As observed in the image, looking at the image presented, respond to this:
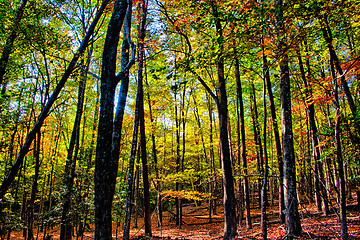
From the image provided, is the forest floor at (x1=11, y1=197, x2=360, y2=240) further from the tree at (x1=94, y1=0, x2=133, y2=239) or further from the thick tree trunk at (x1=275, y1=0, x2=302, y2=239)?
the tree at (x1=94, y1=0, x2=133, y2=239)

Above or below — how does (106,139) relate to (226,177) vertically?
above

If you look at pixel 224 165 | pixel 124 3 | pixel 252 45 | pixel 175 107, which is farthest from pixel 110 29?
pixel 175 107

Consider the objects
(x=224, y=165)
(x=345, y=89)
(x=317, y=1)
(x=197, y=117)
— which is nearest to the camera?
(x=317, y=1)

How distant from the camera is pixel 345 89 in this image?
6.16 m

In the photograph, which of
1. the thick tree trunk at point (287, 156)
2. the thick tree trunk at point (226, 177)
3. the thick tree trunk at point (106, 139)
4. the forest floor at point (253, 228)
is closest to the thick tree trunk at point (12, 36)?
the thick tree trunk at point (106, 139)

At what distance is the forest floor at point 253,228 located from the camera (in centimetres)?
588

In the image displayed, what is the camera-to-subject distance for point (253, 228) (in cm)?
971

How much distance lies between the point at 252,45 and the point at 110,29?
9.84 ft

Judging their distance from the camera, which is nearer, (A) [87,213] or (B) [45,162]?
(A) [87,213]

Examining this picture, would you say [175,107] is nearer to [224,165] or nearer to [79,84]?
[79,84]

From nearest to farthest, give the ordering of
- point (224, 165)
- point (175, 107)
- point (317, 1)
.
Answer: point (317, 1) < point (224, 165) < point (175, 107)

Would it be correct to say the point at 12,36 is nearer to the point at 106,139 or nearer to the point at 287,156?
the point at 106,139

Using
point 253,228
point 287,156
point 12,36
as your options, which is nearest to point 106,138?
point 287,156

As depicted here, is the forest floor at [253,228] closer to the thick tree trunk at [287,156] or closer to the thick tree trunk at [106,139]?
the thick tree trunk at [287,156]
